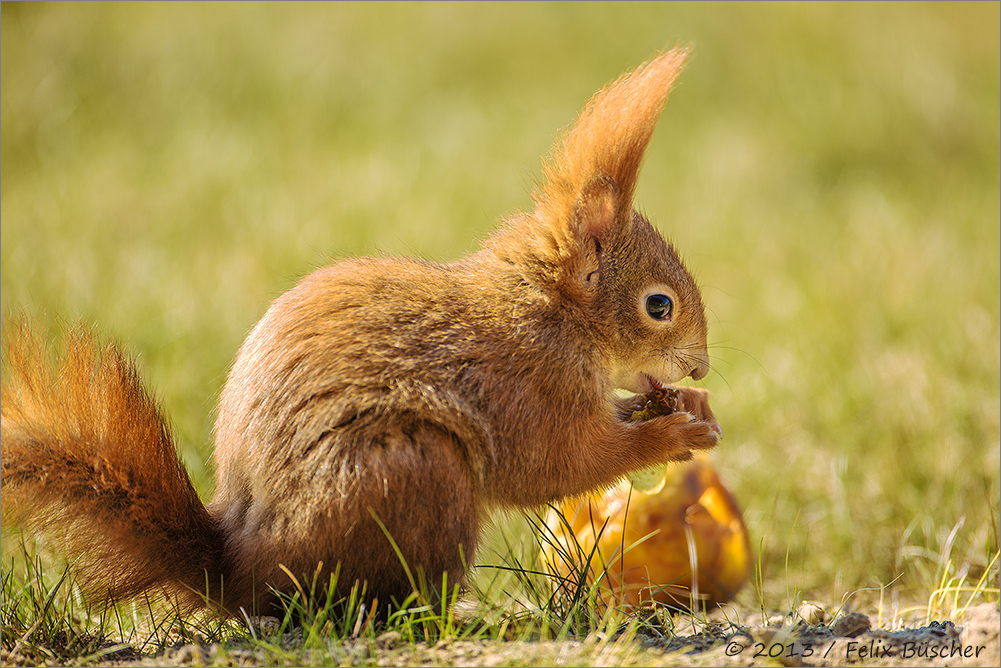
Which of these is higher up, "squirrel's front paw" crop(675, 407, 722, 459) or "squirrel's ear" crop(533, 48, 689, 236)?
"squirrel's ear" crop(533, 48, 689, 236)

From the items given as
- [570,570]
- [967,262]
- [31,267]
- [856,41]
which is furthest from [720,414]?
[856,41]

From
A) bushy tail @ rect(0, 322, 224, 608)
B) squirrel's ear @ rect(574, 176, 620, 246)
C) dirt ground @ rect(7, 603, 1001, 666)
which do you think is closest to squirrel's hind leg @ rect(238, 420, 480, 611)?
dirt ground @ rect(7, 603, 1001, 666)

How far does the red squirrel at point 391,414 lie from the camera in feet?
6.52

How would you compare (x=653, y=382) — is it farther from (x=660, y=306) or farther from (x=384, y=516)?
(x=384, y=516)

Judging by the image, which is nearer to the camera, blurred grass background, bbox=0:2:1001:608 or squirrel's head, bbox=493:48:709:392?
squirrel's head, bbox=493:48:709:392

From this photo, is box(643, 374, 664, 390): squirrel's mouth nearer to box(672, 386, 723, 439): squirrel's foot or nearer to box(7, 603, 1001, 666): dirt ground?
box(672, 386, 723, 439): squirrel's foot

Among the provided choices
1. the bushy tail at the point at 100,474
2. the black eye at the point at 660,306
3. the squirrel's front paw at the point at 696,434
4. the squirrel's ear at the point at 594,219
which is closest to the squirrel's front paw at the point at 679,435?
the squirrel's front paw at the point at 696,434

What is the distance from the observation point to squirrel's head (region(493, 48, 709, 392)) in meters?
2.27

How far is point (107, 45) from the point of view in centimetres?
743

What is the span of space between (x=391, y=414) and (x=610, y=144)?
0.81 metres

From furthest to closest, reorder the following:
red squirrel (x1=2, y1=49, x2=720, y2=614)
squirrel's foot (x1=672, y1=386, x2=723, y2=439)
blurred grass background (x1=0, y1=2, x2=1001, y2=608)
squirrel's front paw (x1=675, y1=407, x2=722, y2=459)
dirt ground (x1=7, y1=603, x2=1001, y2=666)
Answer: blurred grass background (x1=0, y1=2, x2=1001, y2=608) < squirrel's foot (x1=672, y1=386, x2=723, y2=439) < squirrel's front paw (x1=675, y1=407, x2=722, y2=459) < red squirrel (x1=2, y1=49, x2=720, y2=614) < dirt ground (x1=7, y1=603, x2=1001, y2=666)

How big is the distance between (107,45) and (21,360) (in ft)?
19.8

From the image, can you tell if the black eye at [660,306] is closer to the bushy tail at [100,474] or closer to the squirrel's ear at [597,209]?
the squirrel's ear at [597,209]

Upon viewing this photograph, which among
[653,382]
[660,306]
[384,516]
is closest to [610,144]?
[660,306]
